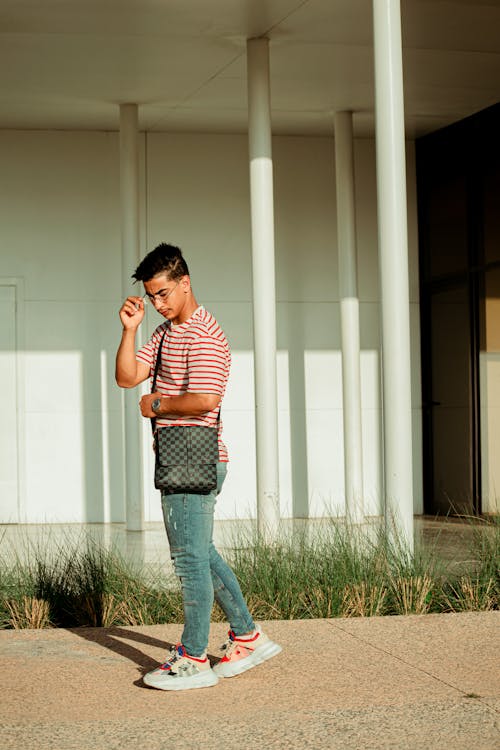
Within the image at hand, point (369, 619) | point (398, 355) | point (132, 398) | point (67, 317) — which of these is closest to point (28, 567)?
point (369, 619)

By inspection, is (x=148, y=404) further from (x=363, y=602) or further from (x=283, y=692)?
(x=363, y=602)

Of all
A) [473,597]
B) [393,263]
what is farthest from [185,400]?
[393,263]

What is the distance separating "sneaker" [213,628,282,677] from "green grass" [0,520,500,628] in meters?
1.30

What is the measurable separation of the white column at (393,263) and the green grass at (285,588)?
27.6 inches

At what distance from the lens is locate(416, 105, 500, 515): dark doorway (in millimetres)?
13117

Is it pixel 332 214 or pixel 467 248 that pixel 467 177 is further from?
pixel 332 214

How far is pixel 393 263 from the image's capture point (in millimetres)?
7605

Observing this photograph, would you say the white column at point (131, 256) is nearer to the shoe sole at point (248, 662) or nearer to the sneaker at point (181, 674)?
the shoe sole at point (248, 662)

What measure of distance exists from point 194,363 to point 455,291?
9255mm

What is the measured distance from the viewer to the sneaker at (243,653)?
5.06 metres

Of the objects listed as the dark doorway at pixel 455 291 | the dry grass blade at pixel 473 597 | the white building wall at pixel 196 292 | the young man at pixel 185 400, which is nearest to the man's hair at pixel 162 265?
the young man at pixel 185 400

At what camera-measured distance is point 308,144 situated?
1434 cm

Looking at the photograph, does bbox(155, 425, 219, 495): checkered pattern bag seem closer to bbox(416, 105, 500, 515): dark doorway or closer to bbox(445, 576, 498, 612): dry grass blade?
bbox(445, 576, 498, 612): dry grass blade

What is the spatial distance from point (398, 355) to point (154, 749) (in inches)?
157
